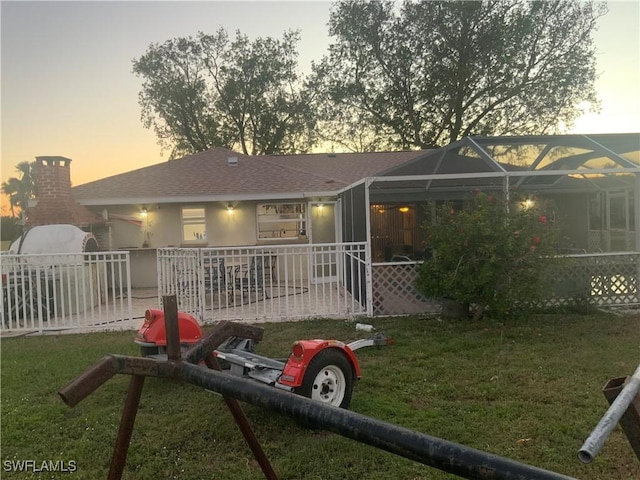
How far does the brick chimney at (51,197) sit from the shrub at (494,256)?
29.7 ft

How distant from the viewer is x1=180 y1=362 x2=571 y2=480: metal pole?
1.08m

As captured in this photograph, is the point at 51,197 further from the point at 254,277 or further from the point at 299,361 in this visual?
the point at 299,361

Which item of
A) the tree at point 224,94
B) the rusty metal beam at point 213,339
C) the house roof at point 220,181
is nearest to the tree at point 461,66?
the tree at point 224,94

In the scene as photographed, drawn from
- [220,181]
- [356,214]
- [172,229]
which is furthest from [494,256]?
[172,229]

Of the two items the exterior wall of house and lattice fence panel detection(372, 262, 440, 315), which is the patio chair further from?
the exterior wall of house

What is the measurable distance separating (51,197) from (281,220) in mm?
5942

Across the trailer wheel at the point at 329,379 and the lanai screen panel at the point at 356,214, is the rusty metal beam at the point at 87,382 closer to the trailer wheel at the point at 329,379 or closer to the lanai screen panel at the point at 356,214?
the trailer wheel at the point at 329,379

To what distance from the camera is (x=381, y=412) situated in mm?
4176

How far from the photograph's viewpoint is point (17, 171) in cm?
4719

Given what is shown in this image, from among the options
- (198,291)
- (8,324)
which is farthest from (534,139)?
(8,324)

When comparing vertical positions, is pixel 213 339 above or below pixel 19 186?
below

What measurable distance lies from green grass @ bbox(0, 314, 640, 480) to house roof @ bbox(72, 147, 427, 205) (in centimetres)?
665

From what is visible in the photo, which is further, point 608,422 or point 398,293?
point 398,293

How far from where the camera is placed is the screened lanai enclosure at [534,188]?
8.31m
